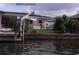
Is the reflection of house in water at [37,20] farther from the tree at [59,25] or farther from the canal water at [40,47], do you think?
the canal water at [40,47]

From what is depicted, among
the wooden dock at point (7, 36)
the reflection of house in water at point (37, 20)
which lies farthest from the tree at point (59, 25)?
the wooden dock at point (7, 36)

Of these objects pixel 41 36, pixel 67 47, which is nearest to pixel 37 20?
pixel 41 36

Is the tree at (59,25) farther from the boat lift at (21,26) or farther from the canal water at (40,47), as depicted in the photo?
the boat lift at (21,26)

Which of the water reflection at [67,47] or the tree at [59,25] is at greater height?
the tree at [59,25]

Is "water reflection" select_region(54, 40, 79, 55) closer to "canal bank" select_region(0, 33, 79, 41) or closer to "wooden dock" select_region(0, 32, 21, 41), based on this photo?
"canal bank" select_region(0, 33, 79, 41)

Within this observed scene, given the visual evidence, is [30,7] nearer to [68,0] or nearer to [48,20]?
[48,20]

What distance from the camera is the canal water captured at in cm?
156

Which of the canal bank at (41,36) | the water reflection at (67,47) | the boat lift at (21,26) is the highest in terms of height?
the boat lift at (21,26)

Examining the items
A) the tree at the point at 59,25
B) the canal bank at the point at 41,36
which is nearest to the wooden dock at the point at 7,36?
the canal bank at the point at 41,36

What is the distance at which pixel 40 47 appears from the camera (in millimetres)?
1570

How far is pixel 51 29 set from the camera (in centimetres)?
155

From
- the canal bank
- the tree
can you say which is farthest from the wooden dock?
the tree

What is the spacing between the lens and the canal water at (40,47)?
1.56 m
